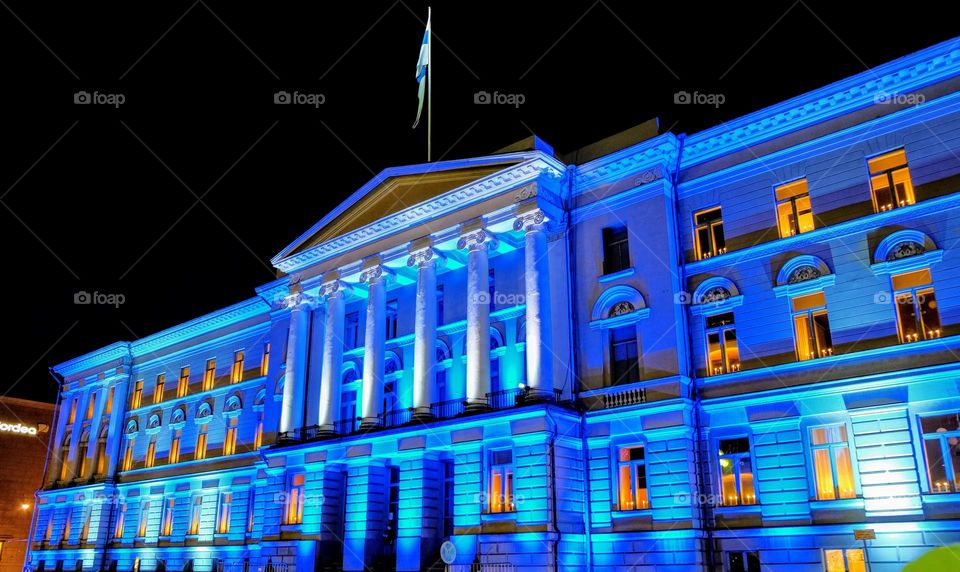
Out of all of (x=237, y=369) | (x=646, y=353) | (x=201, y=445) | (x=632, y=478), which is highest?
(x=237, y=369)

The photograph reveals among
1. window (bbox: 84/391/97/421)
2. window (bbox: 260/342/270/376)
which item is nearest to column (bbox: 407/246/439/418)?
window (bbox: 260/342/270/376)

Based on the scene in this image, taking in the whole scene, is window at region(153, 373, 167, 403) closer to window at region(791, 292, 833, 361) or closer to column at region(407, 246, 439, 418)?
column at region(407, 246, 439, 418)

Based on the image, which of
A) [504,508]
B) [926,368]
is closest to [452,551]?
[504,508]

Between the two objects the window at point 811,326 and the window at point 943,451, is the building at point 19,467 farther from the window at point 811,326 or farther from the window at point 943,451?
the window at point 943,451

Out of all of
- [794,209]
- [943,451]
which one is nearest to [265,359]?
[794,209]

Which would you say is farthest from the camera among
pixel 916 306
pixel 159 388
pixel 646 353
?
pixel 159 388

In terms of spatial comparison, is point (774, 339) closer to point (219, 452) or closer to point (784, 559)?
point (784, 559)

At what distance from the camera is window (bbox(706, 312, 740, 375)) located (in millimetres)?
25703

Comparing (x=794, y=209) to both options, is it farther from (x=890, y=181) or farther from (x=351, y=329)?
(x=351, y=329)

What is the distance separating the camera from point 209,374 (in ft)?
154

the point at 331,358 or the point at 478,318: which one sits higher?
the point at 478,318

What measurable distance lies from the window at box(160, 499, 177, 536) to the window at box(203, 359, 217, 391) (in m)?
6.92

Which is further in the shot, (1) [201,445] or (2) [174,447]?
(2) [174,447]

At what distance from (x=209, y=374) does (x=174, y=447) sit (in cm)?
504
